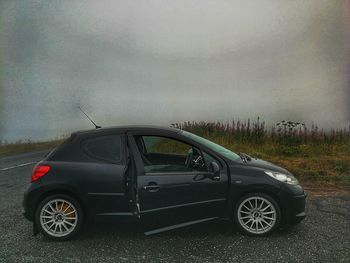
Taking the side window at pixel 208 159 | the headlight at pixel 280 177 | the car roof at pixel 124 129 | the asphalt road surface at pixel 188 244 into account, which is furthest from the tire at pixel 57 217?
the headlight at pixel 280 177

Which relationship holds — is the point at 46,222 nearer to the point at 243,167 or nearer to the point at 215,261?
the point at 215,261

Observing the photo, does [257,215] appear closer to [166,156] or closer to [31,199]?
[166,156]

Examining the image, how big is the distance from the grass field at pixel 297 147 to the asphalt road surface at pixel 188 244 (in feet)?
12.5

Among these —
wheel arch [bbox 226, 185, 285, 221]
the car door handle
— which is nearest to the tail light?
the car door handle

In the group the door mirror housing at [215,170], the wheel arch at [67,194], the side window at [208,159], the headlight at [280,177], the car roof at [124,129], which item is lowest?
the wheel arch at [67,194]

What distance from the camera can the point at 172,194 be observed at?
17.2 ft

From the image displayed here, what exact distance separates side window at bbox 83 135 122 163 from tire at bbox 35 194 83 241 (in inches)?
27.6

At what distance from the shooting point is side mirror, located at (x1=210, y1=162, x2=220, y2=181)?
5.18 meters

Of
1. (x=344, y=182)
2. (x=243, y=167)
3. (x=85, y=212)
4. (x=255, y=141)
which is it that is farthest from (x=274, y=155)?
(x=85, y=212)

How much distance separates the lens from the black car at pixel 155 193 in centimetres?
527

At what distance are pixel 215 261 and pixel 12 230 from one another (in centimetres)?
325

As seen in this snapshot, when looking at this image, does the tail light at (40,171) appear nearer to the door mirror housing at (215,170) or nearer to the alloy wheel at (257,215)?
the door mirror housing at (215,170)

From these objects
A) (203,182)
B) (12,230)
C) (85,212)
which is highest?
(203,182)

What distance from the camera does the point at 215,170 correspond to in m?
5.18
